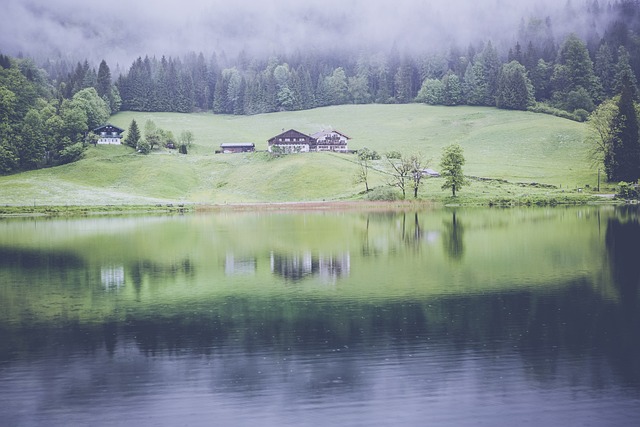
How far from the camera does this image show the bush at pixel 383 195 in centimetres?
10925

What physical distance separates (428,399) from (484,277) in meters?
20.0

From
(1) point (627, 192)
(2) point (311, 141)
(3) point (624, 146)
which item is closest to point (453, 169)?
(1) point (627, 192)

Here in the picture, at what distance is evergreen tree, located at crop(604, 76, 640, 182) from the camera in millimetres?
113375

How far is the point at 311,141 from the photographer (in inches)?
6417

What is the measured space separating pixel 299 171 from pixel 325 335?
10774cm

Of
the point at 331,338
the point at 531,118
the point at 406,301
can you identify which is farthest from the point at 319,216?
the point at 531,118

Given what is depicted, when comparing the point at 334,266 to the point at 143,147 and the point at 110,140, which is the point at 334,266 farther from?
the point at 110,140

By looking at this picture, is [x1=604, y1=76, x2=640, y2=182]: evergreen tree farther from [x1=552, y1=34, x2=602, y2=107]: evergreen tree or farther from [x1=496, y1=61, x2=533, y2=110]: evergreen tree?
[x1=552, y1=34, x2=602, y2=107]: evergreen tree

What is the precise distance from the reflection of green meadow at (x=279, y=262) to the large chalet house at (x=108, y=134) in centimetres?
8416

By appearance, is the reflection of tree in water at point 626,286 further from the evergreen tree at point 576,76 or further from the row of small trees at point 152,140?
the evergreen tree at point 576,76

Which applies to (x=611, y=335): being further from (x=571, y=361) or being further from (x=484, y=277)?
(x=484, y=277)

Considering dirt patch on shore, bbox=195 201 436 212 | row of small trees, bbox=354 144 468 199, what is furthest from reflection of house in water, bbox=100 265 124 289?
row of small trees, bbox=354 144 468 199

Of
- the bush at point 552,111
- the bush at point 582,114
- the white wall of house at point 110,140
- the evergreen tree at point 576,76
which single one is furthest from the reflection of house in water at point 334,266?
the evergreen tree at point 576,76

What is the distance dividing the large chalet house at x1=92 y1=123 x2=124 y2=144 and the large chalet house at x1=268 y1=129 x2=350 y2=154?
127ft
